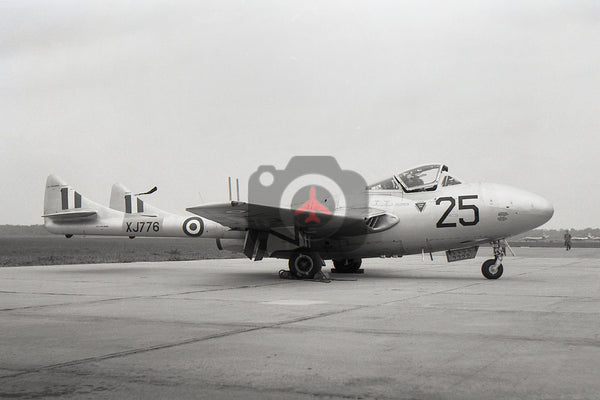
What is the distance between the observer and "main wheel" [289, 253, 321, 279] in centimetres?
1569

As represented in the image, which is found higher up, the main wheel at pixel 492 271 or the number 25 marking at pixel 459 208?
the number 25 marking at pixel 459 208

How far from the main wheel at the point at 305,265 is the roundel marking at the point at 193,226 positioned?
369 cm

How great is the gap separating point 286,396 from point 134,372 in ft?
4.84

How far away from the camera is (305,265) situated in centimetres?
1580

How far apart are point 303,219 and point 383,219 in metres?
2.15

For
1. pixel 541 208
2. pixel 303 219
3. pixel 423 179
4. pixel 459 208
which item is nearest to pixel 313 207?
pixel 303 219

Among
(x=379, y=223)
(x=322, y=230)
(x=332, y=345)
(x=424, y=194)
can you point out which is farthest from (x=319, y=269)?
(x=332, y=345)

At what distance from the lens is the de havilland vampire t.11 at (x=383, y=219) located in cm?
1479

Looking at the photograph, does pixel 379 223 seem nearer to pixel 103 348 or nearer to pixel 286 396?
pixel 103 348

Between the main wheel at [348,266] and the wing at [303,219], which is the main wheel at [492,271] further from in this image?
the main wheel at [348,266]

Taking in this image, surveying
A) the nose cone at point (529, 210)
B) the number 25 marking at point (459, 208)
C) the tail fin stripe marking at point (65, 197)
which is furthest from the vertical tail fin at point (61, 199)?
the nose cone at point (529, 210)

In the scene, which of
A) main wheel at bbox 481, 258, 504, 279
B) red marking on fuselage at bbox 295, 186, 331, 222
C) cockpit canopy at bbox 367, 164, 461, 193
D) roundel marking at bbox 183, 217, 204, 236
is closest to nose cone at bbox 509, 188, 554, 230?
main wheel at bbox 481, 258, 504, 279

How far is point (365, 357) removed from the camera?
18.5 feet

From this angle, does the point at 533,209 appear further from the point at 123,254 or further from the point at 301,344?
the point at 123,254
